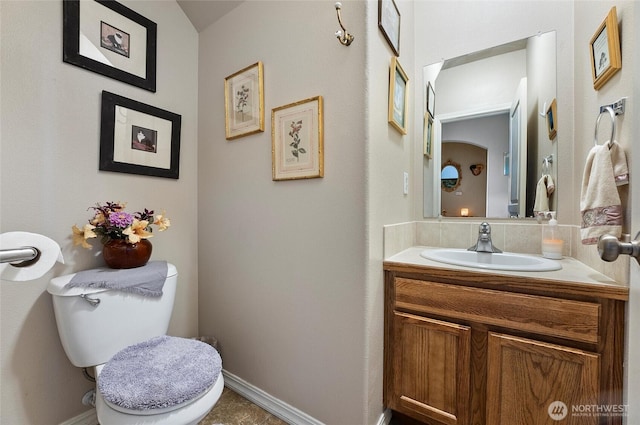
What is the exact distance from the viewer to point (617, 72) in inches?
35.3

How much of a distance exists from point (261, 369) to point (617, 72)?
6.44 feet

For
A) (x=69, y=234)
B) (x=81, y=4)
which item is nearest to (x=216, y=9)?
(x=81, y=4)

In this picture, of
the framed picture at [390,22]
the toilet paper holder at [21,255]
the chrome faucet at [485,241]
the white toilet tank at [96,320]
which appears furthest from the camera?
the chrome faucet at [485,241]

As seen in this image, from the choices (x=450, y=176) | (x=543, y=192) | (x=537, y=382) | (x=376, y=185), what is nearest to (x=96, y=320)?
(x=376, y=185)

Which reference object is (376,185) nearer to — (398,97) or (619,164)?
(398,97)

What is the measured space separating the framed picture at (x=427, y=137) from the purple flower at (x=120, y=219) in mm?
1667

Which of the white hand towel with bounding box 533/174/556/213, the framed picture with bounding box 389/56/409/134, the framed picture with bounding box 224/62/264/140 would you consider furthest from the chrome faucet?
Answer: the framed picture with bounding box 224/62/264/140

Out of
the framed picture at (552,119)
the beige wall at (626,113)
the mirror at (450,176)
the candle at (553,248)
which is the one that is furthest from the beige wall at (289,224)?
the framed picture at (552,119)

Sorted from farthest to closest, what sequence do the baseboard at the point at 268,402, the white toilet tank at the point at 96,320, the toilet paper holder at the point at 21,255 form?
the baseboard at the point at 268,402
the white toilet tank at the point at 96,320
the toilet paper holder at the point at 21,255

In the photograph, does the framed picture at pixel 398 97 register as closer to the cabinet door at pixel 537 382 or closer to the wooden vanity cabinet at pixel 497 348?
the wooden vanity cabinet at pixel 497 348

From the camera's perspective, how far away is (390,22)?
122 centimetres

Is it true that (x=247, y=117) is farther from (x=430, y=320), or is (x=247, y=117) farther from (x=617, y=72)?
(x=617, y=72)

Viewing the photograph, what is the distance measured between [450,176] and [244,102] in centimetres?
130

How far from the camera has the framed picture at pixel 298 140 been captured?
3.84ft
